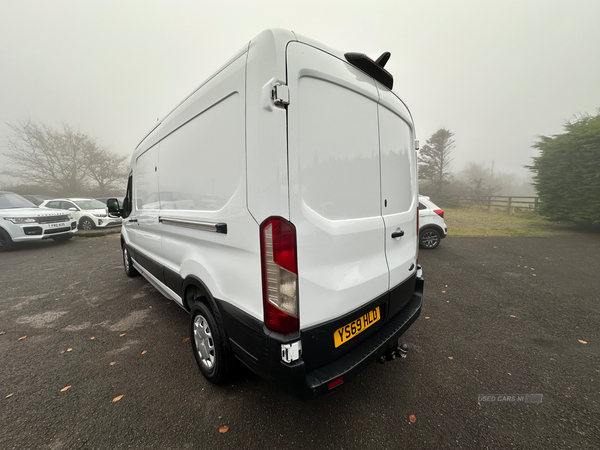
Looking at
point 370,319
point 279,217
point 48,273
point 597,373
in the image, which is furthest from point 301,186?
point 48,273

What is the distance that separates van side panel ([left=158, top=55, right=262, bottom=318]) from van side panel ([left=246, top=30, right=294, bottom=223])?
0.10 metres

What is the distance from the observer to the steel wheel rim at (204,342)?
Result: 2.01m

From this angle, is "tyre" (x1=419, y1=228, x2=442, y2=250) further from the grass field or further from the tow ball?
the tow ball

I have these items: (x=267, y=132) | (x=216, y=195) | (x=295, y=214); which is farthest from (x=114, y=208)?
(x=295, y=214)

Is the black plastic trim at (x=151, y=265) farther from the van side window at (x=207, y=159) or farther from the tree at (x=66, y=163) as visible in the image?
the tree at (x=66, y=163)

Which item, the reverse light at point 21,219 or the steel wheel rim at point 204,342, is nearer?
the steel wheel rim at point 204,342

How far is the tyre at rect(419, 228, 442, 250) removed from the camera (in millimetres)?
6777

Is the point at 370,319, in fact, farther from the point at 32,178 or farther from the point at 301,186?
the point at 32,178

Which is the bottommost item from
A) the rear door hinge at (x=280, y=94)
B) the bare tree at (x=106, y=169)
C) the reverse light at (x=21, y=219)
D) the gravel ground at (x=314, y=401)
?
the gravel ground at (x=314, y=401)

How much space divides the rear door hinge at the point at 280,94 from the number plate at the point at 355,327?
1343 mm

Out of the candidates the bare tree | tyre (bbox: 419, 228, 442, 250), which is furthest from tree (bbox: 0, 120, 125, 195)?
tyre (bbox: 419, 228, 442, 250)

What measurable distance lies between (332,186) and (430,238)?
6.37 meters

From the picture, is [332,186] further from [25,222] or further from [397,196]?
[25,222]

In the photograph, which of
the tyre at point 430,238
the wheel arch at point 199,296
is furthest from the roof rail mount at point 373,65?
the tyre at point 430,238
